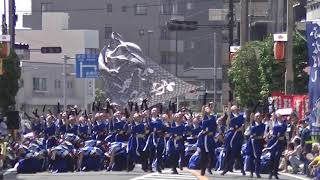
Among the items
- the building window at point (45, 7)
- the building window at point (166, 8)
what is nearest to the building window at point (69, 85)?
the building window at point (45, 7)

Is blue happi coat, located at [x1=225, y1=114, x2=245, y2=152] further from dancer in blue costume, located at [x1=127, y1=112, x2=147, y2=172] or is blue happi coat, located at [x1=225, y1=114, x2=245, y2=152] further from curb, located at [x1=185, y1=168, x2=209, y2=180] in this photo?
dancer in blue costume, located at [x1=127, y1=112, x2=147, y2=172]

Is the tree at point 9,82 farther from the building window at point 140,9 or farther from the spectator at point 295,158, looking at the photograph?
the building window at point 140,9

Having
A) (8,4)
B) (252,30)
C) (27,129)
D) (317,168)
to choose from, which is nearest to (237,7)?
(252,30)

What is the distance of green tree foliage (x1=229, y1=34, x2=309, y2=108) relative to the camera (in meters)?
37.8

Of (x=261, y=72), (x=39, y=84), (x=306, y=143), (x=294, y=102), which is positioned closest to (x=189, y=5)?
(x=39, y=84)

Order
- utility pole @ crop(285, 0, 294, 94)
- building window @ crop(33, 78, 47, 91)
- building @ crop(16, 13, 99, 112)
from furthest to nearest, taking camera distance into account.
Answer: building window @ crop(33, 78, 47, 91) → building @ crop(16, 13, 99, 112) → utility pole @ crop(285, 0, 294, 94)

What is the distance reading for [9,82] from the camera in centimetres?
4484

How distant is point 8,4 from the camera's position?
133 feet

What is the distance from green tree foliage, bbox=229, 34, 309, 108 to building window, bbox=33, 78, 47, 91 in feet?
118

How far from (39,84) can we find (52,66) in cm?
210

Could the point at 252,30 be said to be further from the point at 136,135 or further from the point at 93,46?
the point at 136,135

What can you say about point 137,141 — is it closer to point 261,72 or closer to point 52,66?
point 261,72

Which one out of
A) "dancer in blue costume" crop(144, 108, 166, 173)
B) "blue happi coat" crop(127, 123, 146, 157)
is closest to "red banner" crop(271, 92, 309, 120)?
"dancer in blue costume" crop(144, 108, 166, 173)

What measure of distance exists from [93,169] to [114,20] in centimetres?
6113
